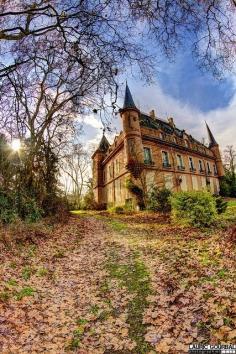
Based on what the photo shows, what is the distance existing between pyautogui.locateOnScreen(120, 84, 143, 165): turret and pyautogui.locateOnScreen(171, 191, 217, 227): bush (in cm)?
1421

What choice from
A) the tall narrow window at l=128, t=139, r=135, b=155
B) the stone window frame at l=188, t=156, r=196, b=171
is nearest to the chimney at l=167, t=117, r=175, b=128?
the stone window frame at l=188, t=156, r=196, b=171

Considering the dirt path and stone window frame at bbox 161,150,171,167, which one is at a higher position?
stone window frame at bbox 161,150,171,167

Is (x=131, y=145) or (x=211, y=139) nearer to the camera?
(x=131, y=145)

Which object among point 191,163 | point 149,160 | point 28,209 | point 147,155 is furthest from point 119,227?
point 191,163

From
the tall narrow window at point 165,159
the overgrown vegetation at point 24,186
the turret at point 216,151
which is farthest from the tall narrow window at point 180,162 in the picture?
the overgrown vegetation at point 24,186

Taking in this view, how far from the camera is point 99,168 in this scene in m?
40.6

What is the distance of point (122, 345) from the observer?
4.01 m

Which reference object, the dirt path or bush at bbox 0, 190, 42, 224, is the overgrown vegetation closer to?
bush at bbox 0, 190, 42, 224

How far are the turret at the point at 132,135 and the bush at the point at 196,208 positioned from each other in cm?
1421

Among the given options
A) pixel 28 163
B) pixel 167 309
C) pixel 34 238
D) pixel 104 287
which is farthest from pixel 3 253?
pixel 28 163

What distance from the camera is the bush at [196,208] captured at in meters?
12.1

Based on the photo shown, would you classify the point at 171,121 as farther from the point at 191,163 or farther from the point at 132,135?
the point at 132,135

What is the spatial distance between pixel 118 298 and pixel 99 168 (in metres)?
35.2

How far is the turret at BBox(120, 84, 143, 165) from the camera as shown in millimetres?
27750
